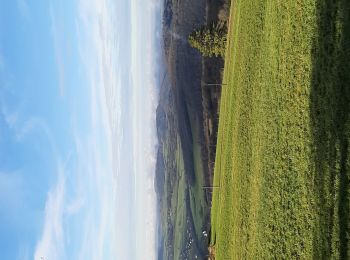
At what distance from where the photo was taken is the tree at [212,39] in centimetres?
4878

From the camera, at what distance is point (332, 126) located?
68.0ft

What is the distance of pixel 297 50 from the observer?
996 inches

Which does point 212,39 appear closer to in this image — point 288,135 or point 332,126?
point 288,135

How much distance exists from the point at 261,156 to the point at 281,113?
13.2ft

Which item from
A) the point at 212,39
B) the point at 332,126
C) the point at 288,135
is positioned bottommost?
the point at 288,135

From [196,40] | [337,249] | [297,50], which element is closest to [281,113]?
[297,50]

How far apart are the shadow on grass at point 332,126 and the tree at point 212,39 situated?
25936 mm

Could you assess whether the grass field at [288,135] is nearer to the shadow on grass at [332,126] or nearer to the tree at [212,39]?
the shadow on grass at [332,126]

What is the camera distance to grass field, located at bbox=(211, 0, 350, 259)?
20172 millimetres

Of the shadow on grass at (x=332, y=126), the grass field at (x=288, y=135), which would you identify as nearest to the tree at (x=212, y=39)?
the grass field at (x=288, y=135)

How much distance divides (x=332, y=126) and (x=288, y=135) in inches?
199

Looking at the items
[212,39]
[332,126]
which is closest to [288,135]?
[332,126]

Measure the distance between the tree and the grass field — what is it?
8826 millimetres

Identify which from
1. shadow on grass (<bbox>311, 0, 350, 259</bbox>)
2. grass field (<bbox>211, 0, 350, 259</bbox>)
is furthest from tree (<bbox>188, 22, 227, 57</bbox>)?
→ shadow on grass (<bbox>311, 0, 350, 259</bbox>)
